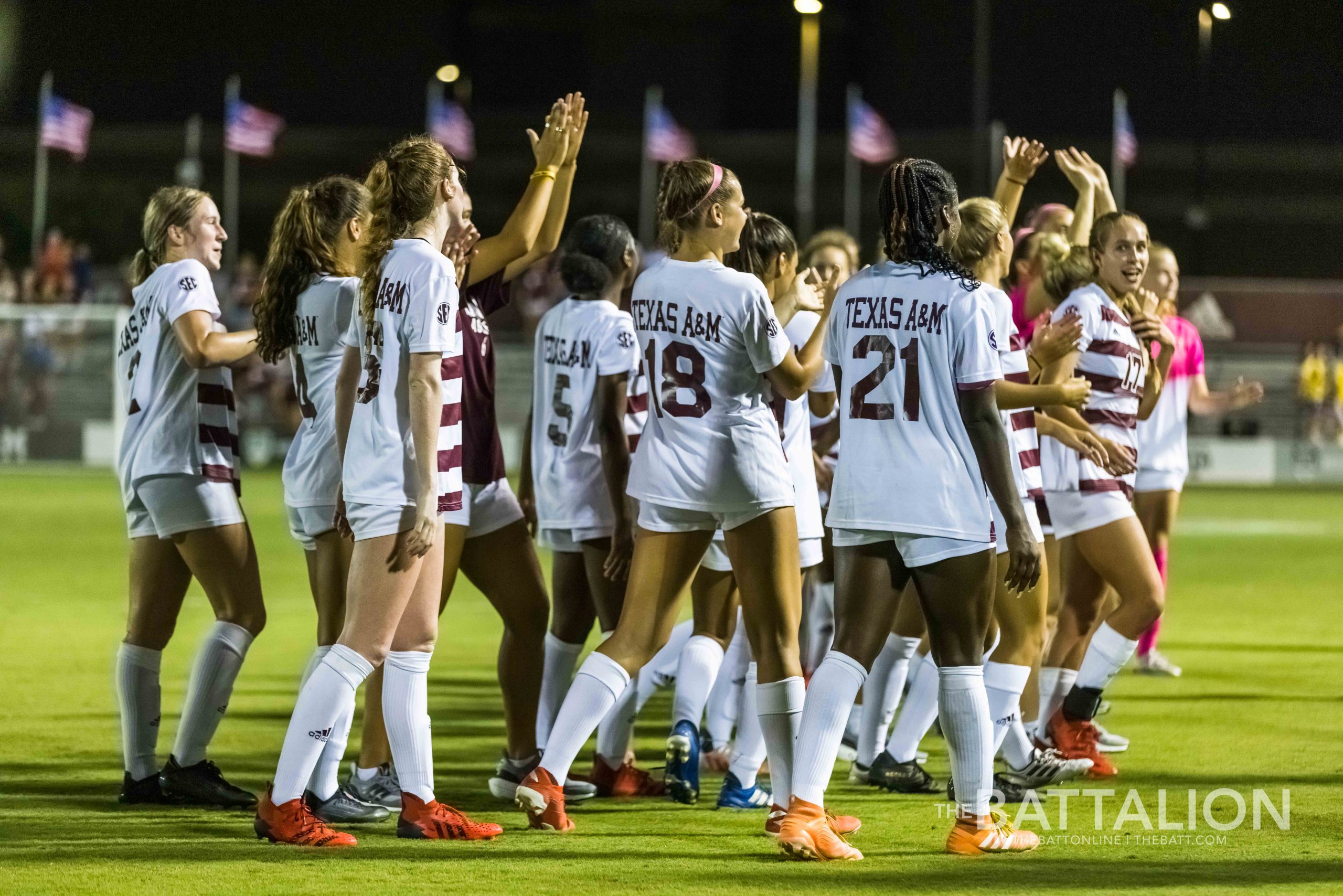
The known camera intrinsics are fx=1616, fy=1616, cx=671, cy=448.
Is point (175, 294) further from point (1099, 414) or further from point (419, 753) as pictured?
point (1099, 414)

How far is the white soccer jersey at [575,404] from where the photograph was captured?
6.19m

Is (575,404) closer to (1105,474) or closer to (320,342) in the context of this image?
(320,342)

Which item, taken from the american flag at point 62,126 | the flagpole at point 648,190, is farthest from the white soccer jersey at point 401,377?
the flagpole at point 648,190

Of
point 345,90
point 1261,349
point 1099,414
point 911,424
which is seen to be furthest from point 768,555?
point 345,90

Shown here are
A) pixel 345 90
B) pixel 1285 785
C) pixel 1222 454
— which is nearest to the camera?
pixel 1285 785

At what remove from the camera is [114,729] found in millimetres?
7324

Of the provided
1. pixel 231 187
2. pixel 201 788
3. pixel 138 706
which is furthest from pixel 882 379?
pixel 231 187

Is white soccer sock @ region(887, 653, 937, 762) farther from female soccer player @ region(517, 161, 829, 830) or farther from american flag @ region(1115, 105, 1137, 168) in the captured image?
american flag @ region(1115, 105, 1137, 168)

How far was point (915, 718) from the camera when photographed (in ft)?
20.6

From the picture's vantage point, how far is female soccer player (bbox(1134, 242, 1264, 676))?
812cm

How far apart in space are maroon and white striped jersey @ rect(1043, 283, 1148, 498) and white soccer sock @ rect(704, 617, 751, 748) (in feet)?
4.67

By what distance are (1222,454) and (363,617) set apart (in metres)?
23.2

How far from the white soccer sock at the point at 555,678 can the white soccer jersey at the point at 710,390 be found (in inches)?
53.7

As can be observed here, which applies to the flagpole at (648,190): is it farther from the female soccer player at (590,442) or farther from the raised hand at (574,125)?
the raised hand at (574,125)
